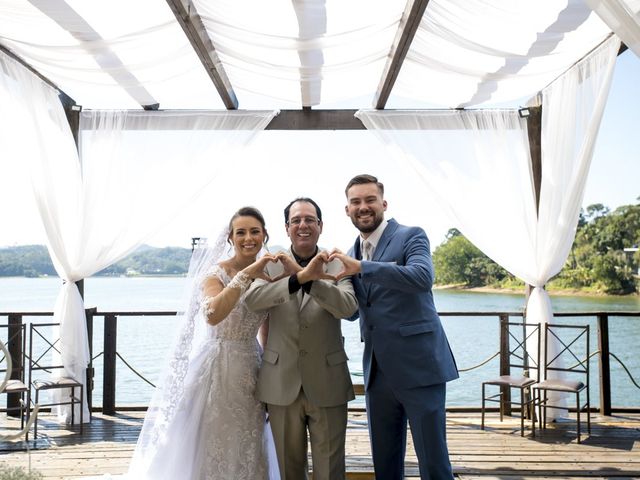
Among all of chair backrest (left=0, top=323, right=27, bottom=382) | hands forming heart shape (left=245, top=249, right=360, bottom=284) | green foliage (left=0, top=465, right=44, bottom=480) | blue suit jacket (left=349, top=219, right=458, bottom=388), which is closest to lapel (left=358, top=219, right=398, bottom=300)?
blue suit jacket (left=349, top=219, right=458, bottom=388)

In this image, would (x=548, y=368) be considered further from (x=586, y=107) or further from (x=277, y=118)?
(x=277, y=118)

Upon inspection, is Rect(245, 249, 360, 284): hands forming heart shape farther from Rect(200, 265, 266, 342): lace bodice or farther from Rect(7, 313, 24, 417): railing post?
Rect(7, 313, 24, 417): railing post

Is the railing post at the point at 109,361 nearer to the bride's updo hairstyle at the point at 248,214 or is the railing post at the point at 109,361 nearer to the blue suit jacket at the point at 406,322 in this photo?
the bride's updo hairstyle at the point at 248,214

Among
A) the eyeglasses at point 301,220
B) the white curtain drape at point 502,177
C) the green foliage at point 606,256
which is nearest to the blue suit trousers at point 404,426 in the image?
the eyeglasses at point 301,220

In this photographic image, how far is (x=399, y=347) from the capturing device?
255 cm

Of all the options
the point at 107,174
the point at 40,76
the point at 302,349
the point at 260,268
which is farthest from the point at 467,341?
the point at 260,268

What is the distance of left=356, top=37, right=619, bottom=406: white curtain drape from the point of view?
465 centimetres

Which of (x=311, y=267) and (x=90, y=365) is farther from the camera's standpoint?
(x=90, y=365)

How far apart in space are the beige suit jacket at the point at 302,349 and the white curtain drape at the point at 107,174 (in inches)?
109

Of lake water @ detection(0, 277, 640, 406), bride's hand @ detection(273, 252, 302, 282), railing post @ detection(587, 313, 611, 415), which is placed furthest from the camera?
lake water @ detection(0, 277, 640, 406)

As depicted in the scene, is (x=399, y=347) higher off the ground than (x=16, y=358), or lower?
higher

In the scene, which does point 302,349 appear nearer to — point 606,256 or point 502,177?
point 502,177

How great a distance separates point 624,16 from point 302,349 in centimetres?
177

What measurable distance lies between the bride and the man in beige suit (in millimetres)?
129
